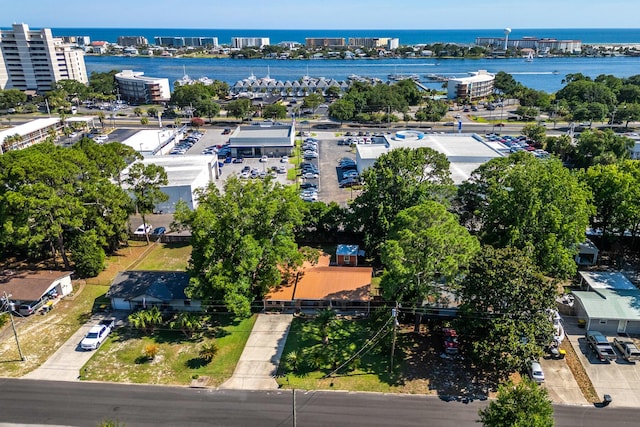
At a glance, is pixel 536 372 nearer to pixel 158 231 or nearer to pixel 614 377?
pixel 614 377

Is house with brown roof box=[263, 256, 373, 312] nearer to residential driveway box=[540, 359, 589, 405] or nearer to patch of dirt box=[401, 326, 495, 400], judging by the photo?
patch of dirt box=[401, 326, 495, 400]

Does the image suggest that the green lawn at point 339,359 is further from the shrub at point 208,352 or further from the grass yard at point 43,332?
the grass yard at point 43,332

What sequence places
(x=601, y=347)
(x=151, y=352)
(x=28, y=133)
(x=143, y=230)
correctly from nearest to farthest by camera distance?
1. (x=601, y=347)
2. (x=151, y=352)
3. (x=143, y=230)
4. (x=28, y=133)

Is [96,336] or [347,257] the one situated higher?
[347,257]

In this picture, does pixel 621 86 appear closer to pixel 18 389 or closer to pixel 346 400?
pixel 346 400

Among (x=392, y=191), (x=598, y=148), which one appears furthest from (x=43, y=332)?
(x=598, y=148)

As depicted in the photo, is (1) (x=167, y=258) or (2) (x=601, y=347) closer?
(2) (x=601, y=347)

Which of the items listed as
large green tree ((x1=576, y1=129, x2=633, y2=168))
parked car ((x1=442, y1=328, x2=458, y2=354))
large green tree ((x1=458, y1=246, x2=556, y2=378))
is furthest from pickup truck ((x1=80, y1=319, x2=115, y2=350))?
large green tree ((x1=576, y1=129, x2=633, y2=168))
